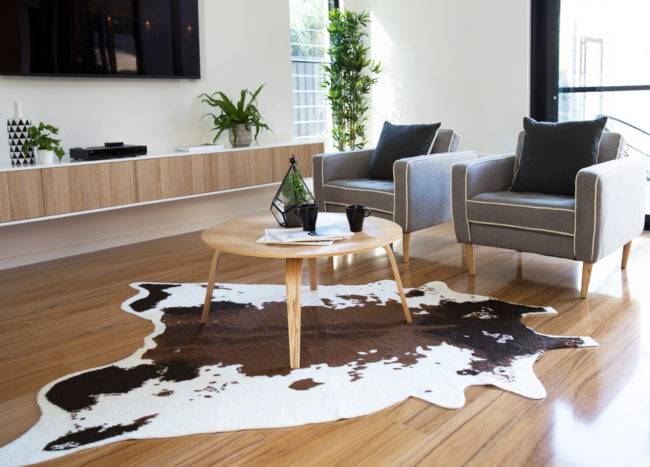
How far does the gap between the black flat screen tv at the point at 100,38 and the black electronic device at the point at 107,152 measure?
0.51 m

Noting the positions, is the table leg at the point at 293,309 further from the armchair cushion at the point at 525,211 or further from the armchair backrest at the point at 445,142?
the armchair backrest at the point at 445,142

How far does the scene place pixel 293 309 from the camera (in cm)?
245

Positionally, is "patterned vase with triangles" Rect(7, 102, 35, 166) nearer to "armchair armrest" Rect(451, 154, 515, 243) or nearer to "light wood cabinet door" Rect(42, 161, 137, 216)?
"light wood cabinet door" Rect(42, 161, 137, 216)

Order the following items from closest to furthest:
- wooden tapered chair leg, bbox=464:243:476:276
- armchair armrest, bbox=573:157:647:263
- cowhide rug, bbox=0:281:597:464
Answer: cowhide rug, bbox=0:281:597:464 → armchair armrest, bbox=573:157:647:263 → wooden tapered chair leg, bbox=464:243:476:276

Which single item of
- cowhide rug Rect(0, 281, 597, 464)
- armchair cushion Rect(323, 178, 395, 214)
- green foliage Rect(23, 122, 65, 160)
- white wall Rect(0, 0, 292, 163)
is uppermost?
white wall Rect(0, 0, 292, 163)

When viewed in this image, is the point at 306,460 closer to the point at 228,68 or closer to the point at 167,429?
the point at 167,429

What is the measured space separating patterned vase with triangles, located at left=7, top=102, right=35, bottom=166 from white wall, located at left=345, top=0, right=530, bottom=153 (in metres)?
3.32

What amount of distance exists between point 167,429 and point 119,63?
3174mm

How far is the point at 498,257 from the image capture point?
160 inches

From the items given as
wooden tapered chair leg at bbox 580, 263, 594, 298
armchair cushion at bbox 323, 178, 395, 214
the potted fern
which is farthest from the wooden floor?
the potted fern

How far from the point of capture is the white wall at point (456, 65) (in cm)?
532

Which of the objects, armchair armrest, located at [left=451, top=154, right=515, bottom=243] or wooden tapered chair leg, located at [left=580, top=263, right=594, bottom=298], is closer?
wooden tapered chair leg, located at [left=580, top=263, right=594, bottom=298]

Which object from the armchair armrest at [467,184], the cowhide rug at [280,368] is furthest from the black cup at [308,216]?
the armchair armrest at [467,184]

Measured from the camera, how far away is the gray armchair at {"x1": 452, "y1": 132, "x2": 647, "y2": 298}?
3.11 m
